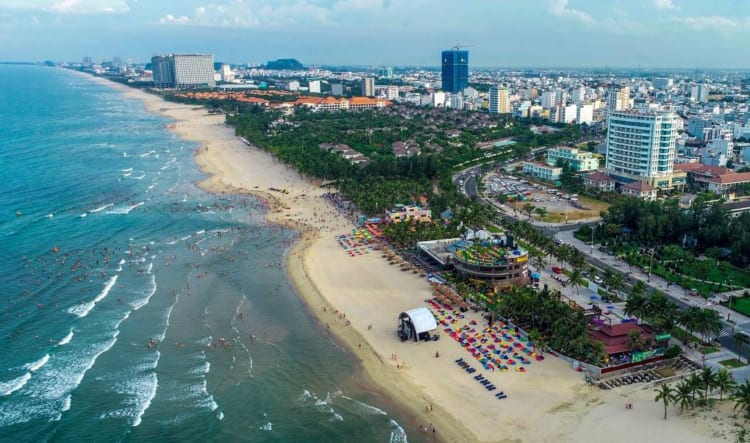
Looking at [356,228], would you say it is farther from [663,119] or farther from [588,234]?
[663,119]

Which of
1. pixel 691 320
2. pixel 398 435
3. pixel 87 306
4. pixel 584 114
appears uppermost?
pixel 584 114

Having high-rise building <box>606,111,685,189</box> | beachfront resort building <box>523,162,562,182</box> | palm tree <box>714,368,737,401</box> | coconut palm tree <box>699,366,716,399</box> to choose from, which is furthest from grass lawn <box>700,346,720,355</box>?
beachfront resort building <box>523,162,562,182</box>

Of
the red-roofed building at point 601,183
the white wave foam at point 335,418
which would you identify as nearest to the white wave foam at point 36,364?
the white wave foam at point 335,418

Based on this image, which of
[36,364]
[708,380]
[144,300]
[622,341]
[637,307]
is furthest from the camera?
[144,300]

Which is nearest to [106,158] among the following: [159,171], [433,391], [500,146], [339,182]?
[159,171]

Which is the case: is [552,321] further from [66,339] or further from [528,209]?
[528,209]

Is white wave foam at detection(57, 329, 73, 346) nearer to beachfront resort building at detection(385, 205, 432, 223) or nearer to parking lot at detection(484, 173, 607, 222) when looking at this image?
beachfront resort building at detection(385, 205, 432, 223)

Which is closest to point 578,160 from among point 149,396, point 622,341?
point 622,341
